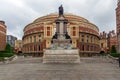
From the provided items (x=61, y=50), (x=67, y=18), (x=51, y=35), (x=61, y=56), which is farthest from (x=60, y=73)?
(x=67, y=18)

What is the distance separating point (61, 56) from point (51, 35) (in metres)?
46.0

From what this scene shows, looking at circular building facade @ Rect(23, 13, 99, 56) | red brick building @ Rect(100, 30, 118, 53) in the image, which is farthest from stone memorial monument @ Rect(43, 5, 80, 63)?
red brick building @ Rect(100, 30, 118, 53)

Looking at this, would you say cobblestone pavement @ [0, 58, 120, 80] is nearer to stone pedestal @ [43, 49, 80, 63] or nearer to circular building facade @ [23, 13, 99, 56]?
stone pedestal @ [43, 49, 80, 63]

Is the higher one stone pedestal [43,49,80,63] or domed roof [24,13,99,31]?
domed roof [24,13,99,31]

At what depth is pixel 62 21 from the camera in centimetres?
5434

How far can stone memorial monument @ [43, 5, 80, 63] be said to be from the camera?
44.1 metres

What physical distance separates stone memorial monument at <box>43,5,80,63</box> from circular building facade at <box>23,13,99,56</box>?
36.4 metres

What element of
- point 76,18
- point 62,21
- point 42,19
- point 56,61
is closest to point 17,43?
point 42,19

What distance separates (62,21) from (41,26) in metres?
46.9

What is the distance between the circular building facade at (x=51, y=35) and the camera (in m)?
92.1

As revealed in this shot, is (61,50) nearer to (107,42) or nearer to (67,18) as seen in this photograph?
(67,18)

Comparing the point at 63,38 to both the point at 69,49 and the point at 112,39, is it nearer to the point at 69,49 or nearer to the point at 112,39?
the point at 69,49

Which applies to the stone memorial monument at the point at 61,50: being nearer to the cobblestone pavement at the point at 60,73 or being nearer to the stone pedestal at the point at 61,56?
the stone pedestal at the point at 61,56

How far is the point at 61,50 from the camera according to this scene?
Answer: 155ft
